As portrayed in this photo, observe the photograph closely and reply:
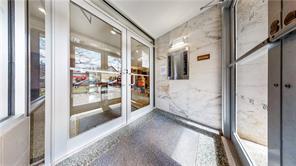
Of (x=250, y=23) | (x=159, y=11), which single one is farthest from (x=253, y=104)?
(x=159, y=11)

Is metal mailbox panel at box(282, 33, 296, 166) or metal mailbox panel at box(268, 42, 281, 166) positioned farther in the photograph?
metal mailbox panel at box(268, 42, 281, 166)

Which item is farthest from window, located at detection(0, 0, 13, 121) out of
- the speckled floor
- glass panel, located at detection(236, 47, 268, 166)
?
glass panel, located at detection(236, 47, 268, 166)

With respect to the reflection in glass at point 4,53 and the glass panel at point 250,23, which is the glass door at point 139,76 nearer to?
the reflection in glass at point 4,53

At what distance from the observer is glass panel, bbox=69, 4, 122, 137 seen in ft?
5.42

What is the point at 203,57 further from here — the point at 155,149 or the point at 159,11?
the point at 155,149

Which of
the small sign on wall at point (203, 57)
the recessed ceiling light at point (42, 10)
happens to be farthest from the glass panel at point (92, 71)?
the small sign on wall at point (203, 57)

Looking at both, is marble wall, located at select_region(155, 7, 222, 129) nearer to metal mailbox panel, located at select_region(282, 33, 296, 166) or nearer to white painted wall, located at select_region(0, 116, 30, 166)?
metal mailbox panel, located at select_region(282, 33, 296, 166)

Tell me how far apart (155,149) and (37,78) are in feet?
5.43

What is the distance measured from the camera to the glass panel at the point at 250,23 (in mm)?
1252

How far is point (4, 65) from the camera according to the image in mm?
1002

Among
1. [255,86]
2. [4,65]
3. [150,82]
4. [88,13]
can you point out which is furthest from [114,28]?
[255,86]

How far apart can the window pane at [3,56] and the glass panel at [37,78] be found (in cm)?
16

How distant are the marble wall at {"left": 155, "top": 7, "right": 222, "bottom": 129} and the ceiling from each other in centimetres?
27

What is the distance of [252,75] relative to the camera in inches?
57.1
